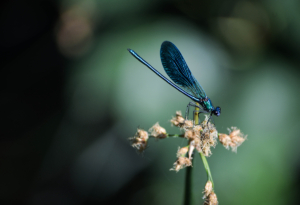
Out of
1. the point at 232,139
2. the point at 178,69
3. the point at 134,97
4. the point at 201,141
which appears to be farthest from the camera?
the point at 134,97

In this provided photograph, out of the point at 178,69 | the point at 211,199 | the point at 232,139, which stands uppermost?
the point at 178,69

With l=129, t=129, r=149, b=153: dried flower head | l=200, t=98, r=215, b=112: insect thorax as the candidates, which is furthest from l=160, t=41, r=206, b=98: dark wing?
l=129, t=129, r=149, b=153: dried flower head

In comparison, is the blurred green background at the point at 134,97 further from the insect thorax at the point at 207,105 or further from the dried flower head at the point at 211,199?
the dried flower head at the point at 211,199

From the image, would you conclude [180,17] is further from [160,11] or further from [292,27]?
[292,27]

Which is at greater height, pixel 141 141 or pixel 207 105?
pixel 207 105

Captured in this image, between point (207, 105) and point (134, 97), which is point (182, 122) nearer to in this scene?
point (207, 105)

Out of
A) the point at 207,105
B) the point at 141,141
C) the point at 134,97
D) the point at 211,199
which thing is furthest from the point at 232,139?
the point at 134,97
